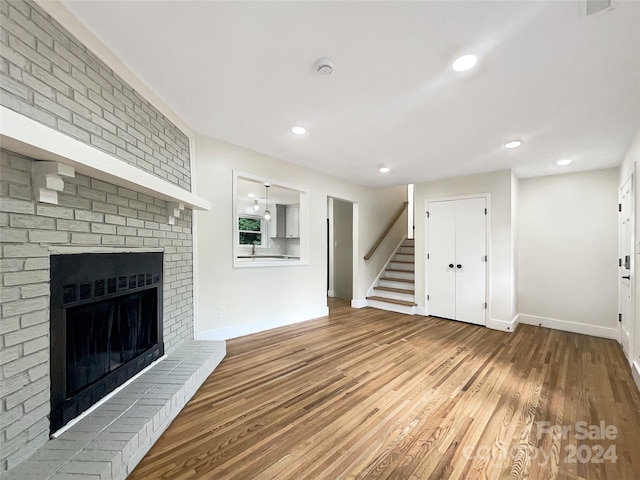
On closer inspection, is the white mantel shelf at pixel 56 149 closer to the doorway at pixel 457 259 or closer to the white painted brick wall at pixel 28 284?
the white painted brick wall at pixel 28 284

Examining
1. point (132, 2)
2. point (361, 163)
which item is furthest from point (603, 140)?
point (132, 2)

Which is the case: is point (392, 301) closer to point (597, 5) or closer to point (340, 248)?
point (340, 248)

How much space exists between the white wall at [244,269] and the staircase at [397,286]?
141 cm

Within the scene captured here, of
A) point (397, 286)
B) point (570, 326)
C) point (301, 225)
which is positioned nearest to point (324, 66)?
point (301, 225)

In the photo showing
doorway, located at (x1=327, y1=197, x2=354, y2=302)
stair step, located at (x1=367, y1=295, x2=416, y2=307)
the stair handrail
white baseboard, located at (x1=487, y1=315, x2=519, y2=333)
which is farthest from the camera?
doorway, located at (x1=327, y1=197, x2=354, y2=302)

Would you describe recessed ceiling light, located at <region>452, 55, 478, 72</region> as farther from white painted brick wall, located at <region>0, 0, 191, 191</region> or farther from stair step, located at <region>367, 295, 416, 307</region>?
stair step, located at <region>367, 295, 416, 307</region>

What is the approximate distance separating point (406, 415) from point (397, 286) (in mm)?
3764

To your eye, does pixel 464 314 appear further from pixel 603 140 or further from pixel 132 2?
pixel 132 2

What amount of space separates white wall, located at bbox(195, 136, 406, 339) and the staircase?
4.62 ft

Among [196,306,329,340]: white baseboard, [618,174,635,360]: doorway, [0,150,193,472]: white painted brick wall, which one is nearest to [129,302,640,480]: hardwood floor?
[196,306,329,340]: white baseboard

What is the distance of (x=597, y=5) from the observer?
1.23 metres

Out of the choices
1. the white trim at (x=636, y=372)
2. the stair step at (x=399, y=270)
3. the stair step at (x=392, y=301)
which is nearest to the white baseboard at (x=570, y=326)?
the white trim at (x=636, y=372)

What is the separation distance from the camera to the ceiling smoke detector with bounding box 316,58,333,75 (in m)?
1.66

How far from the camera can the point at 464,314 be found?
427cm
